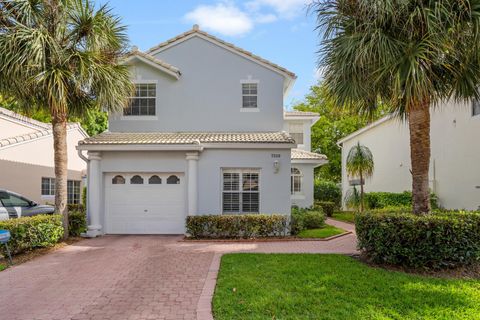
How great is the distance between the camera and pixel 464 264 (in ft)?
28.3

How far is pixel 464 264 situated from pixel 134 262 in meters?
8.82

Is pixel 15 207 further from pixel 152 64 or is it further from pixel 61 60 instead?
pixel 152 64

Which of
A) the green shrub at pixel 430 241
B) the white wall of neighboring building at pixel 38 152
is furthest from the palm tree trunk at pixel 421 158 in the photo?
the white wall of neighboring building at pixel 38 152

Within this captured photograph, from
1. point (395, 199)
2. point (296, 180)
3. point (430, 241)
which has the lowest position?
point (430, 241)

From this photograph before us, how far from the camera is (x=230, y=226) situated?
13.7m

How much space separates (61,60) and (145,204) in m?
6.48

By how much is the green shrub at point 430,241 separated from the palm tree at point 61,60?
10654mm

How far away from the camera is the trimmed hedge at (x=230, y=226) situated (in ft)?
45.0

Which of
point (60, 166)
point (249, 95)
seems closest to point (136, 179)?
point (60, 166)

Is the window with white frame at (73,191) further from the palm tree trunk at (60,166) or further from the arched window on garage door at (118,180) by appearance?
the palm tree trunk at (60,166)

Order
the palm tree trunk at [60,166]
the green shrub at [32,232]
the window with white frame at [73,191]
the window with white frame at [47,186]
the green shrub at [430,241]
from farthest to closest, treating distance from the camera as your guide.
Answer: the window with white frame at [73,191] < the window with white frame at [47,186] < the palm tree trunk at [60,166] < the green shrub at [32,232] < the green shrub at [430,241]

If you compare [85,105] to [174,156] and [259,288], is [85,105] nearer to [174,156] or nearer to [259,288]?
[174,156]

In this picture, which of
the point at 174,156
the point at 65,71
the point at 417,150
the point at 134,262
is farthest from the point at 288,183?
the point at 65,71

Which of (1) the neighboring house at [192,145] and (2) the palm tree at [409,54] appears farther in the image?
(1) the neighboring house at [192,145]
